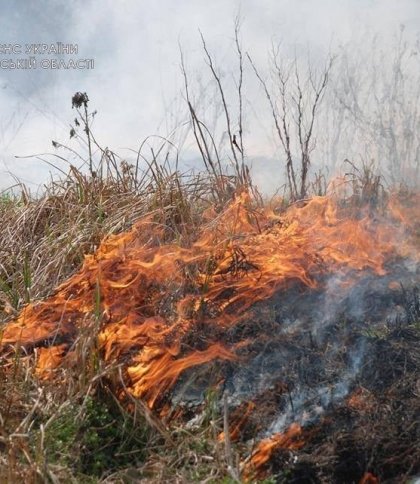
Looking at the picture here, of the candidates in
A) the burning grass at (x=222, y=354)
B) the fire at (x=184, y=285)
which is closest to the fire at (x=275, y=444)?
the burning grass at (x=222, y=354)

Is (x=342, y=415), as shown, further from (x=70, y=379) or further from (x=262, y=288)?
(x=70, y=379)

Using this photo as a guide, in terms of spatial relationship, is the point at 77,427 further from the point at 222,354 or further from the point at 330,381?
the point at 330,381

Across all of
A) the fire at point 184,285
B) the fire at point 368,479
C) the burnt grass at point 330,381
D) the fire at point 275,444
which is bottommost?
the fire at point 368,479

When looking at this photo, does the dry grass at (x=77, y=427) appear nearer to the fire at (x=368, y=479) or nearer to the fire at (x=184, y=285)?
the fire at (x=184, y=285)

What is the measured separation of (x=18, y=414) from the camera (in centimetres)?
307

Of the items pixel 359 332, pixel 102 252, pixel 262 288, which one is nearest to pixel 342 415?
pixel 359 332

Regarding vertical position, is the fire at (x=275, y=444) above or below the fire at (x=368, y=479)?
above

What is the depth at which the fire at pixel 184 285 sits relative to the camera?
3324mm

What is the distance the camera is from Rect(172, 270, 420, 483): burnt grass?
2.82 m

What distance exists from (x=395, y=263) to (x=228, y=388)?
4.23 ft

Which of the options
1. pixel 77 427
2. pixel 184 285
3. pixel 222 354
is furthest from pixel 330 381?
pixel 77 427

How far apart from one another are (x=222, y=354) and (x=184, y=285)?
1.78ft

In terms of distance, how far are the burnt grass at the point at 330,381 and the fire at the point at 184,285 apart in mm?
75

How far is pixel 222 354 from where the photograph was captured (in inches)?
128
